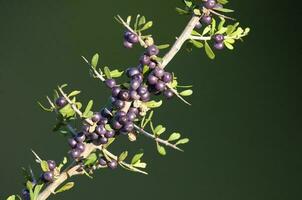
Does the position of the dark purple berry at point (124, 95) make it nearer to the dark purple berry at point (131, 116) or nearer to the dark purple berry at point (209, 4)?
the dark purple berry at point (131, 116)

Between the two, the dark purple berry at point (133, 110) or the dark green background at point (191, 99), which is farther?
the dark green background at point (191, 99)

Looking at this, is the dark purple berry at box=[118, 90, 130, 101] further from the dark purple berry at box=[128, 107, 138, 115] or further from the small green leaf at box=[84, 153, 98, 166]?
the small green leaf at box=[84, 153, 98, 166]

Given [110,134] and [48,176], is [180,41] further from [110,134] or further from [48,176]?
[48,176]

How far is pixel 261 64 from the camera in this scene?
2.72m

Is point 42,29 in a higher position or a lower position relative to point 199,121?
higher

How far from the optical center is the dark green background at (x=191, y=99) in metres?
2.70

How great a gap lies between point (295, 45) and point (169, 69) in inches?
22.4

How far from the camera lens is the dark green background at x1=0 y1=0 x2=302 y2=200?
8.87 feet

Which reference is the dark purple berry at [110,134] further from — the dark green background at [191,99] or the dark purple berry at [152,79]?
the dark green background at [191,99]

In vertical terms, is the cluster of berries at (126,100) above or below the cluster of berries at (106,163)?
above

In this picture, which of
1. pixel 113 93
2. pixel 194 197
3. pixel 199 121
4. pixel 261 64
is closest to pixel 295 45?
pixel 261 64

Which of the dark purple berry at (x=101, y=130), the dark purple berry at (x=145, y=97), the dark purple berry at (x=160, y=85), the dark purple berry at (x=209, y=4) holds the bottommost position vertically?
the dark purple berry at (x=101, y=130)

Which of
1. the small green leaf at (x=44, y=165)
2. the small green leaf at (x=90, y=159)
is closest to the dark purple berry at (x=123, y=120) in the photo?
the small green leaf at (x=90, y=159)

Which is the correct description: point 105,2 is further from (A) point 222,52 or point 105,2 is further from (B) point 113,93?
(B) point 113,93
